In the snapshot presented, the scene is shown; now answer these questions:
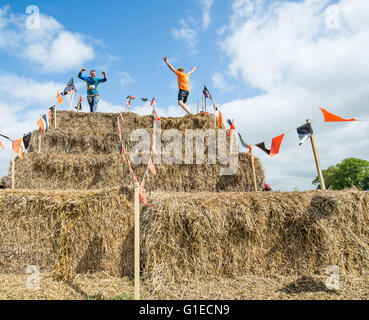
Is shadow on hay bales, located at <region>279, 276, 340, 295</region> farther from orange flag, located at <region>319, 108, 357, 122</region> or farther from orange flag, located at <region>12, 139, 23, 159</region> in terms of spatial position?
orange flag, located at <region>12, 139, 23, 159</region>

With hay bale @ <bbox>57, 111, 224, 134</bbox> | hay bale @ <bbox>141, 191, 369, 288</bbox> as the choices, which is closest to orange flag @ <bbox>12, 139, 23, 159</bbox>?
hay bale @ <bbox>57, 111, 224, 134</bbox>

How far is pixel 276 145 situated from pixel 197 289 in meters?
4.08

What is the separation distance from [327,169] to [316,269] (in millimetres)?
40700

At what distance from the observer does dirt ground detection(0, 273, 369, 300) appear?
141 inches

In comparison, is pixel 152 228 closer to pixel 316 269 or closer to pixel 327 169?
pixel 316 269

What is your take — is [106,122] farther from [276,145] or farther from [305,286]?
[305,286]

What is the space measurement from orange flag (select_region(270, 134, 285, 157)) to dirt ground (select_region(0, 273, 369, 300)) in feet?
10.0

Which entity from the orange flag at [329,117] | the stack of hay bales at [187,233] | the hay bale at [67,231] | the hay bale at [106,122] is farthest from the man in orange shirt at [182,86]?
the hay bale at [67,231]

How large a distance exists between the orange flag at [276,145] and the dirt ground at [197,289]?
3048 millimetres
